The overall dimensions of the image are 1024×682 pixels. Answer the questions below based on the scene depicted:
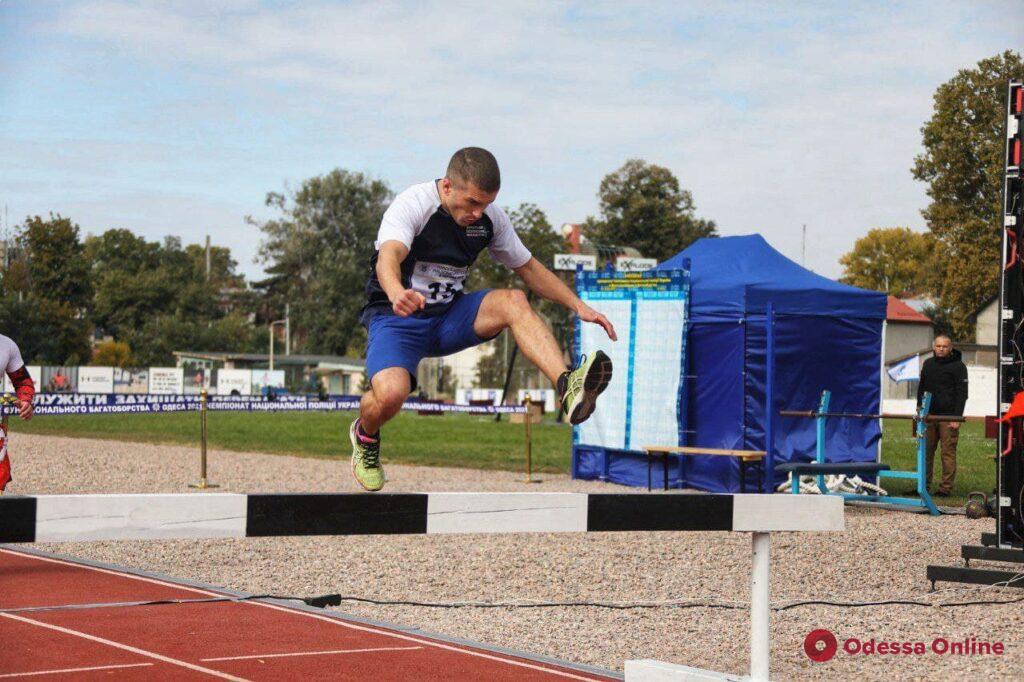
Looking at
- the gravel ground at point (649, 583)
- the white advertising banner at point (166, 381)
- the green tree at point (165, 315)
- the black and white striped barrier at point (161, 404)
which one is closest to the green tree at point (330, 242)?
the green tree at point (165, 315)

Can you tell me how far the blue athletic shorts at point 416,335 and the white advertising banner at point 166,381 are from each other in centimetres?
5381

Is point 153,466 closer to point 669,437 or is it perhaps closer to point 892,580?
point 669,437

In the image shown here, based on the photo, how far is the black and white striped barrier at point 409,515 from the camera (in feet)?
→ 12.2

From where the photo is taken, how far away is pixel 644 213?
6638 centimetres

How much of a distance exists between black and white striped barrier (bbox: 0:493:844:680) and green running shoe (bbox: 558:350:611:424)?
12.5 inches

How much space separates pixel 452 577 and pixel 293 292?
75.0 m

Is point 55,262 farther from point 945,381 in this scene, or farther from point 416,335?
point 416,335

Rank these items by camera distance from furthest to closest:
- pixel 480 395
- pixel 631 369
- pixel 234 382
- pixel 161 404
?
pixel 234 382 < pixel 480 395 < pixel 161 404 < pixel 631 369

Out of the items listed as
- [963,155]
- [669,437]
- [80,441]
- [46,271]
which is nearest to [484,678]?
[669,437]

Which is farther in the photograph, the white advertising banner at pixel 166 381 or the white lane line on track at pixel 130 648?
the white advertising banner at pixel 166 381

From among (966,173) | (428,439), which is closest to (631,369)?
(428,439)

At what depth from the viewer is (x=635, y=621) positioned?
8586 millimetres

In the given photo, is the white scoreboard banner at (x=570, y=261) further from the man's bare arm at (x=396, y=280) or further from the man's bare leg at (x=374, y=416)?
the man's bare arm at (x=396, y=280)

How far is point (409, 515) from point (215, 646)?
3561mm
